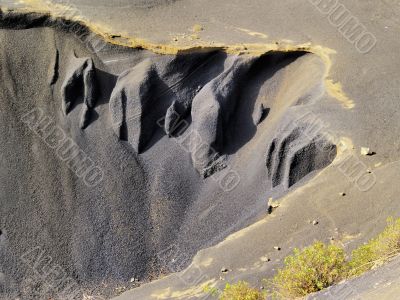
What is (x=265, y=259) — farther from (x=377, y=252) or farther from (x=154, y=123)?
(x=154, y=123)

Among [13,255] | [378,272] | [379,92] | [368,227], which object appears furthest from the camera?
[13,255]

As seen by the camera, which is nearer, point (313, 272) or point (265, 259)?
point (313, 272)

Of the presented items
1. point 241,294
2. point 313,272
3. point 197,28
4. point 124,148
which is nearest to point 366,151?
point 313,272

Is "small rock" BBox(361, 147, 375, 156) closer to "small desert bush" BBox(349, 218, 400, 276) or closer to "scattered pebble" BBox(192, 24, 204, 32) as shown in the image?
"small desert bush" BBox(349, 218, 400, 276)

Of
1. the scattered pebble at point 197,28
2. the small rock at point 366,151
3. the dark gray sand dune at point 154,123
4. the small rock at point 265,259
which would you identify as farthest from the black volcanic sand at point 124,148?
the small rock at point 366,151

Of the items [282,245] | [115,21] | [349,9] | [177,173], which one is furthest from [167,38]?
[282,245]

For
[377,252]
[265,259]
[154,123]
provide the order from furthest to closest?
[154,123], [265,259], [377,252]

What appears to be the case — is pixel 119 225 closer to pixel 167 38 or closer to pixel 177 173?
pixel 177 173
